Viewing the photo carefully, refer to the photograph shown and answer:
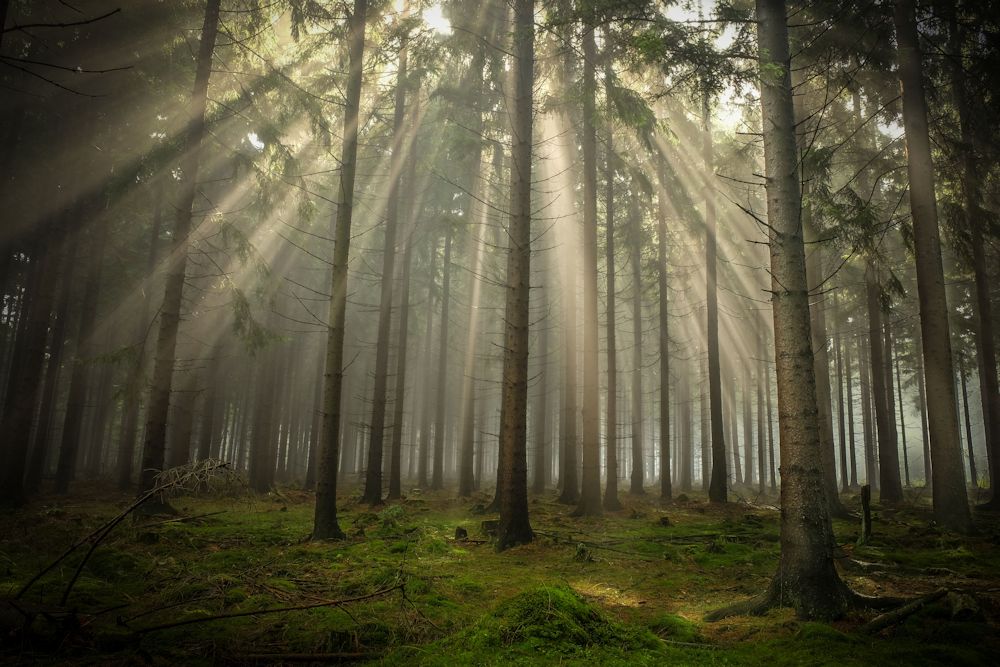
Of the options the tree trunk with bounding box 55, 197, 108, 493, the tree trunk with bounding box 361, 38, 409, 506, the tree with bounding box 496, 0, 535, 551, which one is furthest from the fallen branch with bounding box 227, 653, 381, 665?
the tree trunk with bounding box 55, 197, 108, 493

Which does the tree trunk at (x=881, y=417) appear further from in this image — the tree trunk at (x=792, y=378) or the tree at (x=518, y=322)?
the tree at (x=518, y=322)

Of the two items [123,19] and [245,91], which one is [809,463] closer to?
[245,91]

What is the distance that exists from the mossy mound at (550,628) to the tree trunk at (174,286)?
9720 mm

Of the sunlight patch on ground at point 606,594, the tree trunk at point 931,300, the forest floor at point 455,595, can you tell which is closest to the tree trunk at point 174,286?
the forest floor at point 455,595

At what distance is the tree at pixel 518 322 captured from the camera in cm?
866

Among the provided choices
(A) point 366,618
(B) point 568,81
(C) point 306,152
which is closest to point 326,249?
(C) point 306,152

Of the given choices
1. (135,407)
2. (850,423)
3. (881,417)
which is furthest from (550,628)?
(850,423)

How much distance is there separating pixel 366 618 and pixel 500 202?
16158 mm

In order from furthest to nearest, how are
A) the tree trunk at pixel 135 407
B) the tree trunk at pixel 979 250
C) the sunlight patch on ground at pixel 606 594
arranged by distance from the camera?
the tree trunk at pixel 135 407 < the tree trunk at pixel 979 250 < the sunlight patch on ground at pixel 606 594

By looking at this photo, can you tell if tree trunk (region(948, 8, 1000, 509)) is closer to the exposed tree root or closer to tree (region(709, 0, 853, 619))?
tree (region(709, 0, 853, 619))

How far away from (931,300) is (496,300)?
17844mm

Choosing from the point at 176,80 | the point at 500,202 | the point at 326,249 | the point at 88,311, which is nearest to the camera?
the point at 176,80

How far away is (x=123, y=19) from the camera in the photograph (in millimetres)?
12914

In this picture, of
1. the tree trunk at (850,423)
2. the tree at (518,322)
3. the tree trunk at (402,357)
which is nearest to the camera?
the tree at (518,322)
